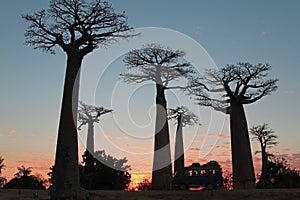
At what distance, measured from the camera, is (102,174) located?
102ft

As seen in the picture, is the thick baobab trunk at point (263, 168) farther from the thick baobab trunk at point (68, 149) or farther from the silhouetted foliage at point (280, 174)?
the thick baobab trunk at point (68, 149)

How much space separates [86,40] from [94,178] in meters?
15.8

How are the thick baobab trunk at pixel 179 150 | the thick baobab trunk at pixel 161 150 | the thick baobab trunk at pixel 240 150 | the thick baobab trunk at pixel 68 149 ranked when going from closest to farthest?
the thick baobab trunk at pixel 68 149, the thick baobab trunk at pixel 240 150, the thick baobab trunk at pixel 161 150, the thick baobab trunk at pixel 179 150

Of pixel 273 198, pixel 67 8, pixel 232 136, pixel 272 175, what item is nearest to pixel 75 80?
pixel 67 8

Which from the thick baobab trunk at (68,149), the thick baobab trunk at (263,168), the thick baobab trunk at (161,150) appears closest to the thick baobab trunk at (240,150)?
the thick baobab trunk at (161,150)

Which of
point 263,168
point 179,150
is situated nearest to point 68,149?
point 179,150

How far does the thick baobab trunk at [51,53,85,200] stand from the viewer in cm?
1441

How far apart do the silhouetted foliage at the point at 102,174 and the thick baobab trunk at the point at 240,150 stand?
11.0 meters

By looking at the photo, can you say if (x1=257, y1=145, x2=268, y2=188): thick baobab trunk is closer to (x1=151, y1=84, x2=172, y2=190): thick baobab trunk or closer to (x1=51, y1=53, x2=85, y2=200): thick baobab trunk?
(x1=151, y1=84, x2=172, y2=190): thick baobab trunk

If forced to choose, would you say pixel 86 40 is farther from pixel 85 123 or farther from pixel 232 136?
pixel 85 123

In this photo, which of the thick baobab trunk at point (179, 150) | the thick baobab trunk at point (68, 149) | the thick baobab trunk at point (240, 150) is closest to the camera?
the thick baobab trunk at point (68, 149)

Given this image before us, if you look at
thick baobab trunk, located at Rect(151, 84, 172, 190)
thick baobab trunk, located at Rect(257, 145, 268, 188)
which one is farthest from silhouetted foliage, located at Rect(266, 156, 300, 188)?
thick baobab trunk, located at Rect(151, 84, 172, 190)

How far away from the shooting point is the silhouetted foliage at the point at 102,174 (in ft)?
98.3

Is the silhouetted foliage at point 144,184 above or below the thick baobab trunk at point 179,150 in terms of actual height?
below
